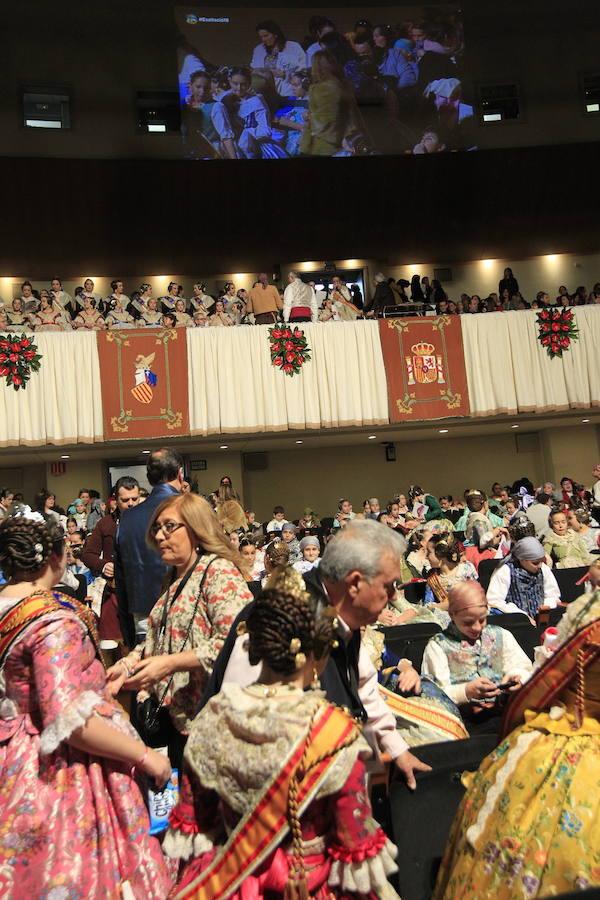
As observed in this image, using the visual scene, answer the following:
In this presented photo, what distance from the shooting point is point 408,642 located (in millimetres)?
4082

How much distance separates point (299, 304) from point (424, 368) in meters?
2.35

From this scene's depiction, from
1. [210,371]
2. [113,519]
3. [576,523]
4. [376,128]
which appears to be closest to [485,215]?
[376,128]

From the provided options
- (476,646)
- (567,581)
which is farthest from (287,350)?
(476,646)

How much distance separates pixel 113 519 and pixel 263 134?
12930 mm

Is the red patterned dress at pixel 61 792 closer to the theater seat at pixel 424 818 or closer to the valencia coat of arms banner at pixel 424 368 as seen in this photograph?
the theater seat at pixel 424 818

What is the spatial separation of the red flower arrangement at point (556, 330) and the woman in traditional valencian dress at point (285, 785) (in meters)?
12.4

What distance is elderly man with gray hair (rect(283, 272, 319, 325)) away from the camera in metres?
12.9

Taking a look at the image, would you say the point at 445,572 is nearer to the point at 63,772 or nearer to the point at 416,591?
the point at 416,591

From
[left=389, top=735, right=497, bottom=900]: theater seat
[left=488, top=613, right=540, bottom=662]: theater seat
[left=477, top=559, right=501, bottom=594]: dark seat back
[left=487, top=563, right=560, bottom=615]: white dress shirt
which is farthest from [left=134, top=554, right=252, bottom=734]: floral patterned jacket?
[left=477, top=559, right=501, bottom=594]: dark seat back

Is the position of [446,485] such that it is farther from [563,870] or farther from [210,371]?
[563,870]

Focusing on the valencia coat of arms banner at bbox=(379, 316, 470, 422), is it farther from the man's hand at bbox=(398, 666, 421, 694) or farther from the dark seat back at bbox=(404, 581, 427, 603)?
the man's hand at bbox=(398, 666, 421, 694)

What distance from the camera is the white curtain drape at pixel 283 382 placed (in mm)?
12352

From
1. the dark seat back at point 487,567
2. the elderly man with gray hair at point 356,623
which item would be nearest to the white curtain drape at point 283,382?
the dark seat back at point 487,567

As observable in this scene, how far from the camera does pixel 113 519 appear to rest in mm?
5355
